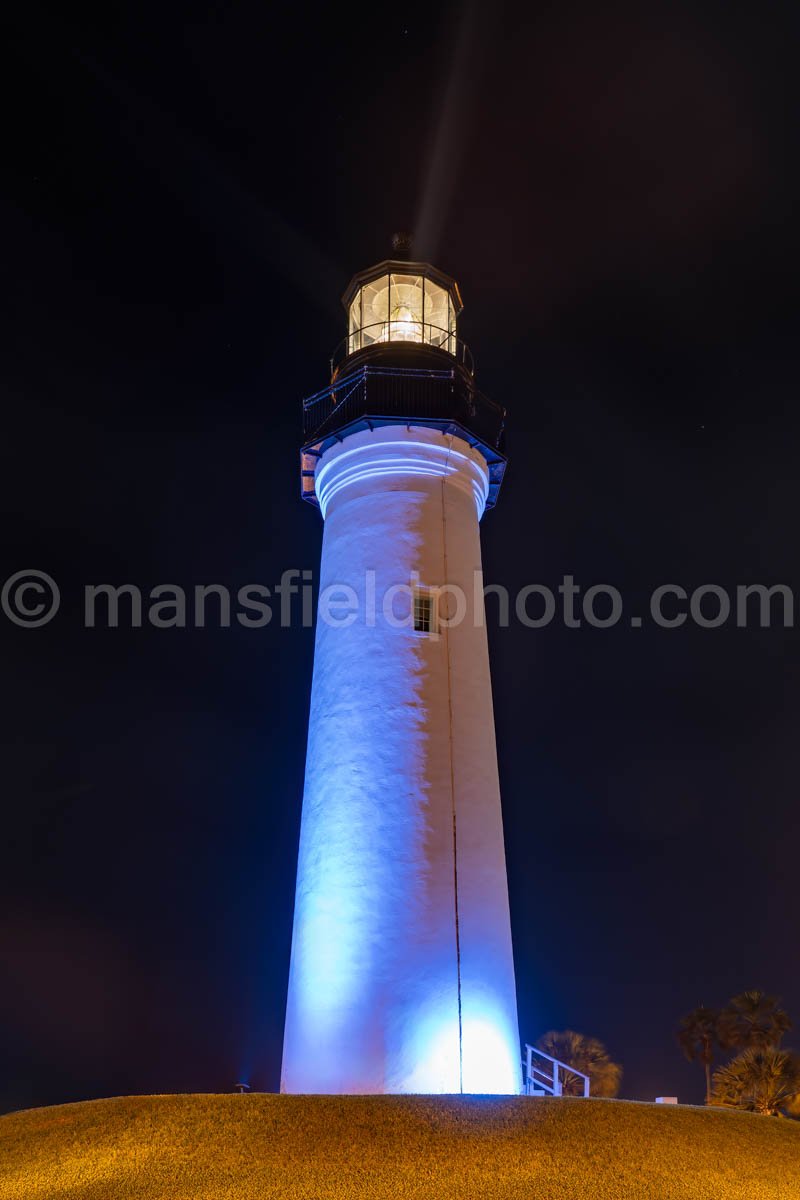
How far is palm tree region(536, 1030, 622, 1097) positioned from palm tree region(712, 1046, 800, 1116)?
566 cm

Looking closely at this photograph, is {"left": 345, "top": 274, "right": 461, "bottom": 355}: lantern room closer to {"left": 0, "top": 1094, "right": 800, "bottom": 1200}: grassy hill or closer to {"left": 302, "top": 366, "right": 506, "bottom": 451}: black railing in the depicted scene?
{"left": 302, "top": 366, "right": 506, "bottom": 451}: black railing

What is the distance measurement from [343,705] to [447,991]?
4764mm

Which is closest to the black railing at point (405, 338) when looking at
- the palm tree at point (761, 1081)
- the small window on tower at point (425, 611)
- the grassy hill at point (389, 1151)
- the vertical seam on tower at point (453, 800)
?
the vertical seam on tower at point (453, 800)

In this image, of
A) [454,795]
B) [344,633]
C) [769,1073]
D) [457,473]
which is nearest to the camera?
[454,795]

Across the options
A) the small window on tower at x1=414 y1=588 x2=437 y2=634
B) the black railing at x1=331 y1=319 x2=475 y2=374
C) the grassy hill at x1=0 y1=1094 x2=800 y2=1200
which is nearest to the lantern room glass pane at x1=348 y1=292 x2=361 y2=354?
the black railing at x1=331 y1=319 x2=475 y2=374

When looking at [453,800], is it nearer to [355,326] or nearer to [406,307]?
[406,307]

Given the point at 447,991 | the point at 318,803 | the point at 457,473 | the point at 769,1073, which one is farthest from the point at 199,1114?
the point at 769,1073

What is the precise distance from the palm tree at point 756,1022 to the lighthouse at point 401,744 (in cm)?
1595

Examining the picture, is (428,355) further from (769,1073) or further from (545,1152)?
(769,1073)

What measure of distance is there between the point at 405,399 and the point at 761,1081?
1897 centimetres

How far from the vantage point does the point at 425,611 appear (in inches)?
695

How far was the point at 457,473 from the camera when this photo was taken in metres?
19.2

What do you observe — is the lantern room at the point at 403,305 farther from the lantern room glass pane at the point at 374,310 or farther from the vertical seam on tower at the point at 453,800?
the vertical seam on tower at the point at 453,800

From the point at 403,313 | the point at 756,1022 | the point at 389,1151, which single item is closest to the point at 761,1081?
the point at 756,1022
